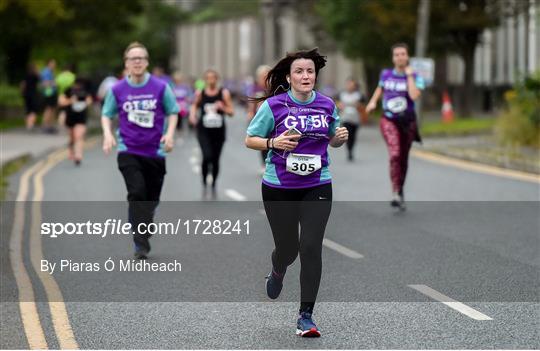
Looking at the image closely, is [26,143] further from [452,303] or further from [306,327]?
[306,327]

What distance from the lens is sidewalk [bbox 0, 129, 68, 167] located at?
921 inches

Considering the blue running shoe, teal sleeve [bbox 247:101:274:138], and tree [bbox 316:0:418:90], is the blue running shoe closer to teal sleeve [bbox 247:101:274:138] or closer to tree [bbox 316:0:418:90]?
teal sleeve [bbox 247:101:274:138]

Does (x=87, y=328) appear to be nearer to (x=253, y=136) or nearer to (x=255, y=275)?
(x=253, y=136)

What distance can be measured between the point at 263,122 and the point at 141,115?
3.48 m

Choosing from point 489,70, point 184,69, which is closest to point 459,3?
point 489,70

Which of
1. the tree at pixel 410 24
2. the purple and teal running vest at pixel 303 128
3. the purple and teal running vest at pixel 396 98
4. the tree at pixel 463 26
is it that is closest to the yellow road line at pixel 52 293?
the purple and teal running vest at pixel 303 128

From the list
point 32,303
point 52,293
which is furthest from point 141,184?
point 32,303

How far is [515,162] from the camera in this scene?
20766mm

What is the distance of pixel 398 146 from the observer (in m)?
14.3

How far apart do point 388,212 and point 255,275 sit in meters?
4.94

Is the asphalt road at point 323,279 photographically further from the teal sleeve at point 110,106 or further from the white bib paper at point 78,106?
the white bib paper at point 78,106

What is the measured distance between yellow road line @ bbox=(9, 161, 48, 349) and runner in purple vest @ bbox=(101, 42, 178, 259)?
108 cm

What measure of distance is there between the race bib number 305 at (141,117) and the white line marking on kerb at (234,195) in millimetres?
5460

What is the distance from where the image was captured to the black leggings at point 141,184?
10.5 metres
